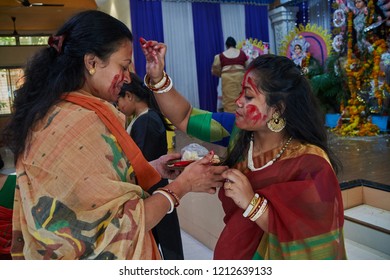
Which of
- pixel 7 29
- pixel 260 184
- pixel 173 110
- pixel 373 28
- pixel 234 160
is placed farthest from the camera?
pixel 7 29

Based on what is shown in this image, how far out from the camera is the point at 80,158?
0.82 meters

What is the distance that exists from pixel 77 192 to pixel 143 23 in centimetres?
528

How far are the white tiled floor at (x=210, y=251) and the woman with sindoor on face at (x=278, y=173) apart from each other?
1003 millimetres

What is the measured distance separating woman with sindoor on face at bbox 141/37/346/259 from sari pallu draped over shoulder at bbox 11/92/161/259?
0.29 meters

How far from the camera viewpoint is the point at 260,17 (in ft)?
21.6

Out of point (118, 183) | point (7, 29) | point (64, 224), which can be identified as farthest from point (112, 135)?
point (7, 29)

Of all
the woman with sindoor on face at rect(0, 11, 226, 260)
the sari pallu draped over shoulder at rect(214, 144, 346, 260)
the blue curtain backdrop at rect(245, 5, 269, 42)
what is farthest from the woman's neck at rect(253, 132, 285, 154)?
the blue curtain backdrop at rect(245, 5, 269, 42)

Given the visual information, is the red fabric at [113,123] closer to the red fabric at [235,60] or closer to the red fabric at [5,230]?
the red fabric at [5,230]

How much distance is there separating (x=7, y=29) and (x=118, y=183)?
8564 millimetres

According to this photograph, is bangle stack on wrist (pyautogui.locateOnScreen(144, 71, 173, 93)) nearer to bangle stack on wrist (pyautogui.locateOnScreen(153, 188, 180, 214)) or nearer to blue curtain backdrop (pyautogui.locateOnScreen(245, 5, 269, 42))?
bangle stack on wrist (pyautogui.locateOnScreen(153, 188, 180, 214))

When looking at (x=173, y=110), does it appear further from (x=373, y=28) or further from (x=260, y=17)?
(x=260, y=17)

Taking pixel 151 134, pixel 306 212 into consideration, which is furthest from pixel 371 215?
pixel 306 212

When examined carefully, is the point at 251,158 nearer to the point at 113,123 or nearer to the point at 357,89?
the point at 113,123

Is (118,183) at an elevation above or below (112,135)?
below
